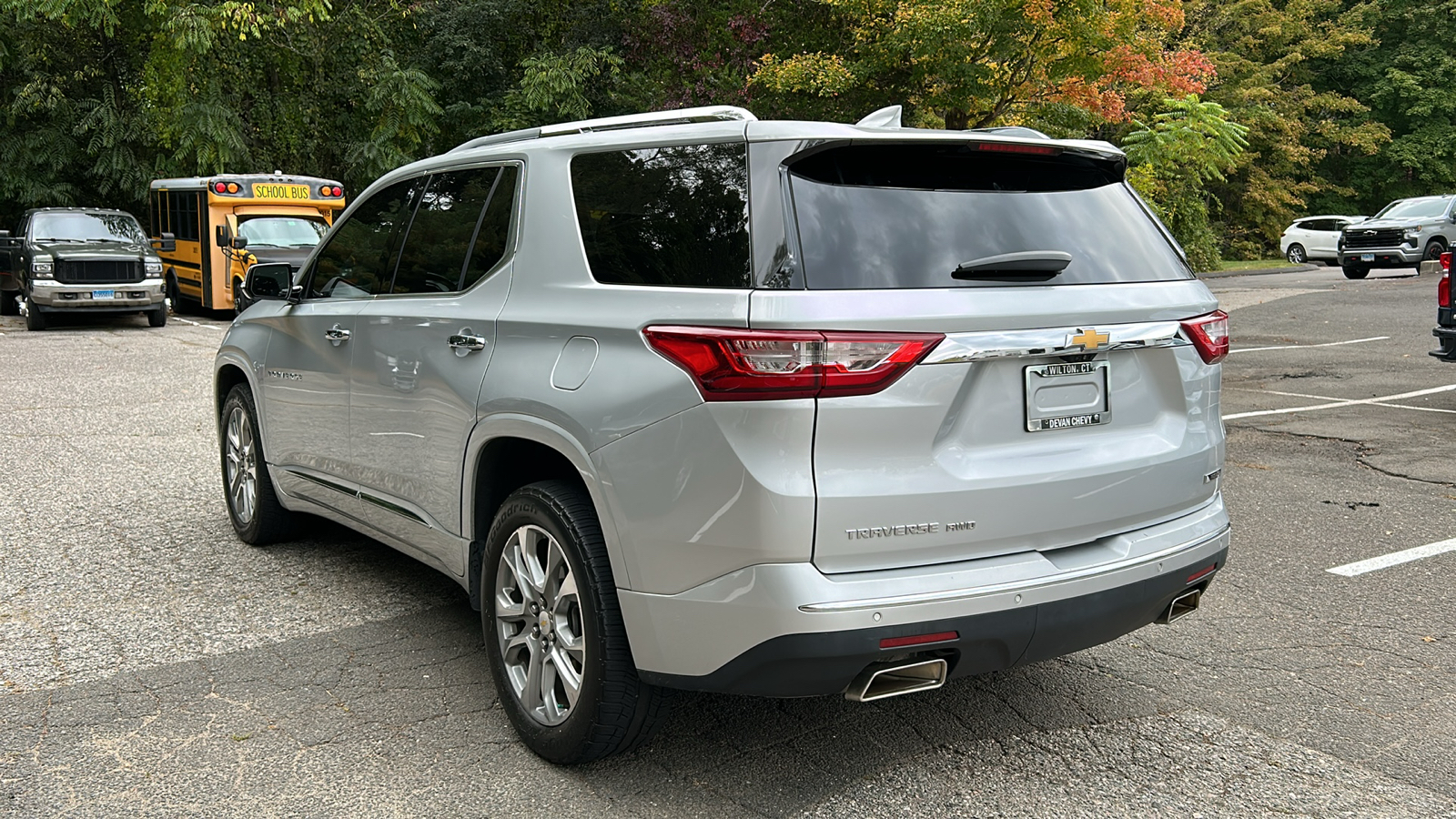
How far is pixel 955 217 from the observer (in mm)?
3254

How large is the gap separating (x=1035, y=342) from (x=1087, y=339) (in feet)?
0.65

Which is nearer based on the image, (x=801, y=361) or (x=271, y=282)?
(x=801, y=361)

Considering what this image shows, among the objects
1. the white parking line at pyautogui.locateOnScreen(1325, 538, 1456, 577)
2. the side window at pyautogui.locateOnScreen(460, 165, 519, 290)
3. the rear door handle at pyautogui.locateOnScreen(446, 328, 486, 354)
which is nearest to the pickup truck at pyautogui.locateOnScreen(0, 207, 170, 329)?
the side window at pyautogui.locateOnScreen(460, 165, 519, 290)

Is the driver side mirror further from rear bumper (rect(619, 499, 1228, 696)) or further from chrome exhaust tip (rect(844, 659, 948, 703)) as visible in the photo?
chrome exhaust tip (rect(844, 659, 948, 703))

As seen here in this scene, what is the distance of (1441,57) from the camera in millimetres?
46188

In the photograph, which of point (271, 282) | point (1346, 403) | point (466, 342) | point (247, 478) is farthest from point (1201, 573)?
point (1346, 403)

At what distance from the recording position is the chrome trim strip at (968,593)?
9.46ft

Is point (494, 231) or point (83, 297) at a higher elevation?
point (494, 231)

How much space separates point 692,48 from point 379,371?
71.9ft

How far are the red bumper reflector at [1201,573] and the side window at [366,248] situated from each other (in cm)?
297

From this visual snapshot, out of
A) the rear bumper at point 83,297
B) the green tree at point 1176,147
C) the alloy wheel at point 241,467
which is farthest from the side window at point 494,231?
the green tree at point 1176,147

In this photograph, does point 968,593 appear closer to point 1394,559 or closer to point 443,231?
point 443,231

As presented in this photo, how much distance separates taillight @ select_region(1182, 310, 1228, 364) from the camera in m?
3.56

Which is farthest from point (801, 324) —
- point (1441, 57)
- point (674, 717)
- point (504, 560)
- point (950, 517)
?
point (1441, 57)
